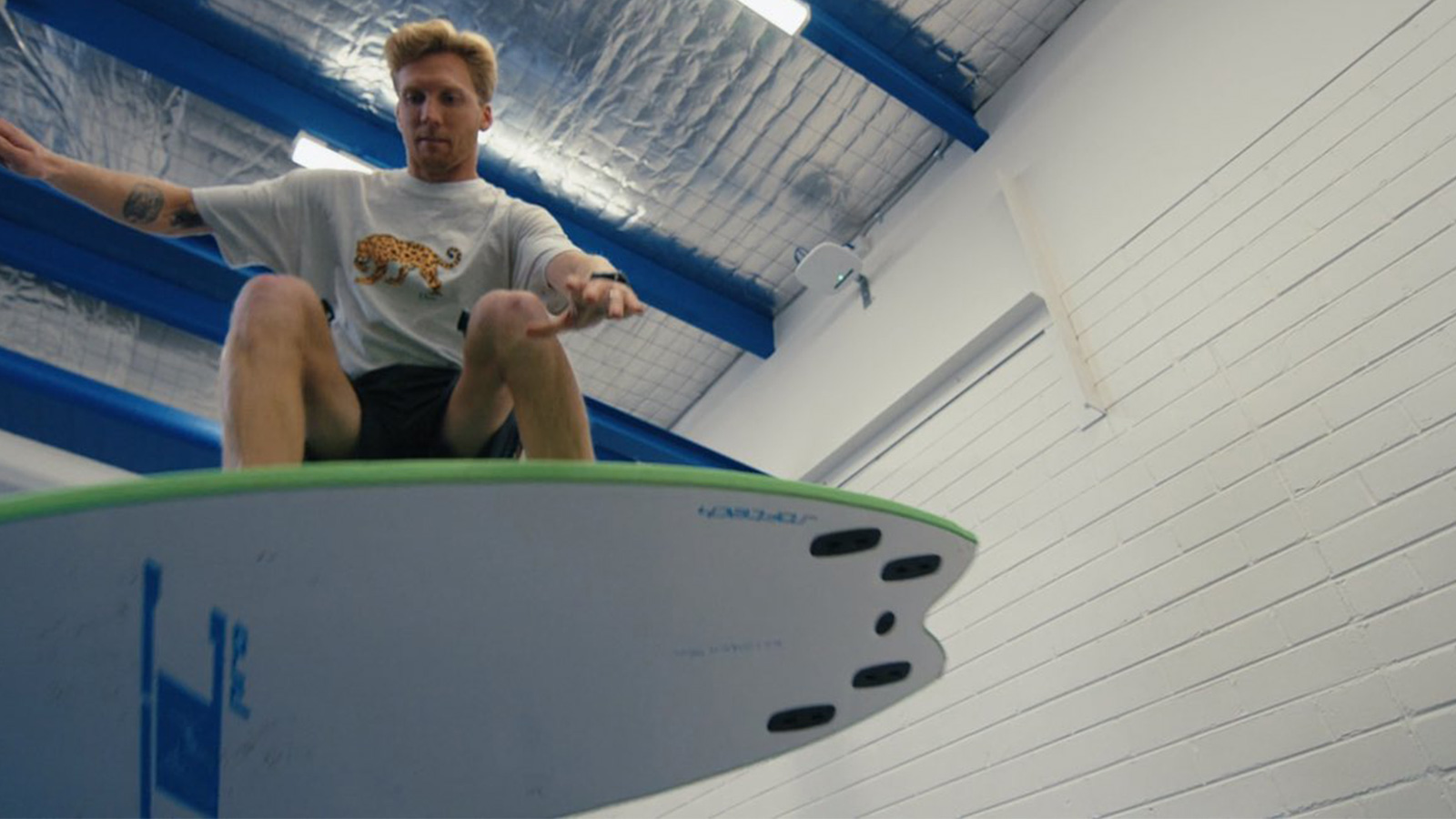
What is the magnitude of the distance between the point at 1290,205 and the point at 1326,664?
125 centimetres

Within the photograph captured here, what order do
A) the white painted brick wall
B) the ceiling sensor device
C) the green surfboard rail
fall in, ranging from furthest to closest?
the ceiling sensor device
the white painted brick wall
the green surfboard rail

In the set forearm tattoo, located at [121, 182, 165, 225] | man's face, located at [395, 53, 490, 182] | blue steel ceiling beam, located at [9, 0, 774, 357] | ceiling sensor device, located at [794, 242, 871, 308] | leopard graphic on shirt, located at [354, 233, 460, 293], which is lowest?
leopard graphic on shirt, located at [354, 233, 460, 293]

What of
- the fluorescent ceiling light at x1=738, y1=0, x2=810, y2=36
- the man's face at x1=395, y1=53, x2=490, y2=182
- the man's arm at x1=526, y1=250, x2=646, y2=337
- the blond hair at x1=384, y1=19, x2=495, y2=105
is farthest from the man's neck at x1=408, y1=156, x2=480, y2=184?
the fluorescent ceiling light at x1=738, y1=0, x2=810, y2=36

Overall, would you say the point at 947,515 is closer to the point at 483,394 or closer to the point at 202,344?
the point at 483,394

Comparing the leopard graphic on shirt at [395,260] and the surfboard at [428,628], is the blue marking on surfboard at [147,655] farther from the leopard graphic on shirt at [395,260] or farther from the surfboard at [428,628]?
the leopard graphic on shirt at [395,260]

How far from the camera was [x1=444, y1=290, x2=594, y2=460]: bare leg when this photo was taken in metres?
1.35

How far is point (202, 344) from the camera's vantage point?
181 inches

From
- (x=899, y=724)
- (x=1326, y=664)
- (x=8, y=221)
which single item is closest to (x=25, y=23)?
(x=8, y=221)

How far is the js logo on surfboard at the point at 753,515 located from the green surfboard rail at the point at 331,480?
5 cm

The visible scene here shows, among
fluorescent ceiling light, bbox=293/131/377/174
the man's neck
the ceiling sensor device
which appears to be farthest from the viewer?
the ceiling sensor device

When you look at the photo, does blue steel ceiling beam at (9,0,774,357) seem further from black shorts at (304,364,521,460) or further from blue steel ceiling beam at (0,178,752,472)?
black shorts at (304,364,521,460)

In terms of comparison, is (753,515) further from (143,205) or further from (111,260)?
(111,260)

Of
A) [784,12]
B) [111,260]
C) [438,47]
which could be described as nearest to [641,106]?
[784,12]

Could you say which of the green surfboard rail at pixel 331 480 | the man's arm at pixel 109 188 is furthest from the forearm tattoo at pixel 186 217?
the green surfboard rail at pixel 331 480
